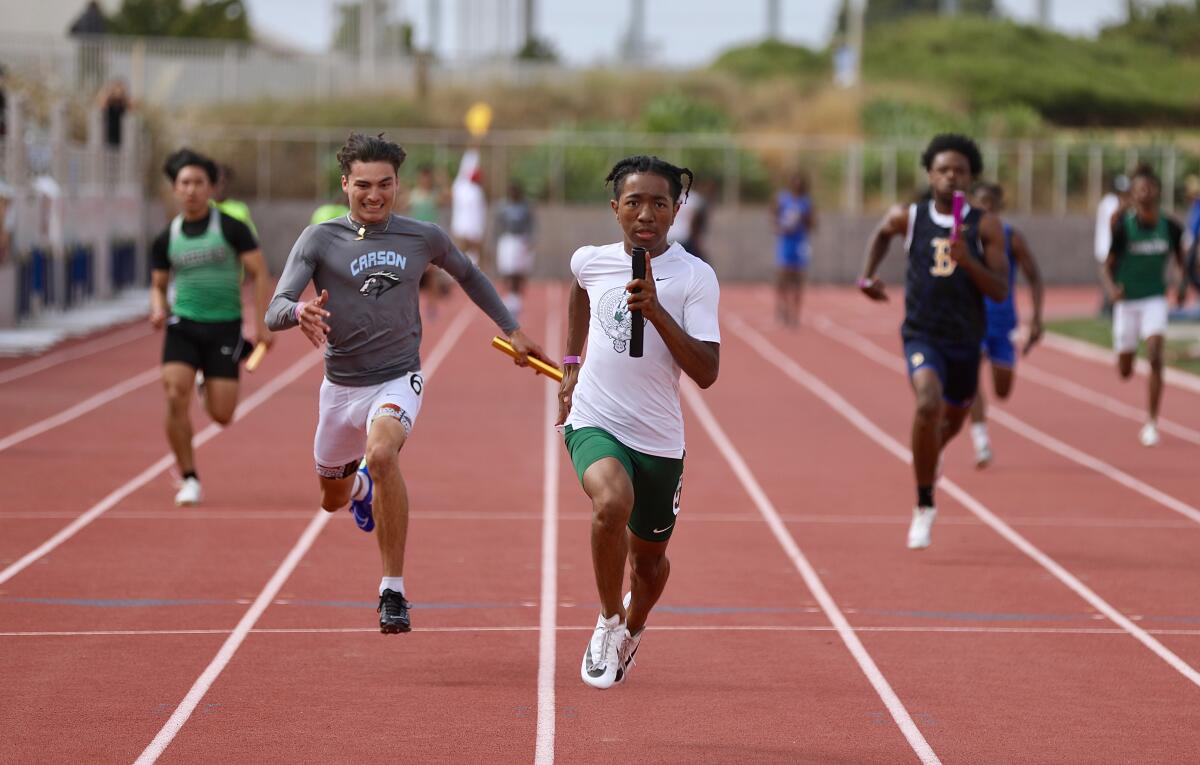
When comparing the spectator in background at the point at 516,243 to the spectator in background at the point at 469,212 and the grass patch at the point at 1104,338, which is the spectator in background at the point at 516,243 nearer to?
the spectator in background at the point at 469,212

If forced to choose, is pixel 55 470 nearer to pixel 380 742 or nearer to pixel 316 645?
pixel 316 645

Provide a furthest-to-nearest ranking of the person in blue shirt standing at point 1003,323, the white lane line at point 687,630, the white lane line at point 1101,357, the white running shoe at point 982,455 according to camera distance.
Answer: the white lane line at point 1101,357 → the white running shoe at point 982,455 → the person in blue shirt standing at point 1003,323 → the white lane line at point 687,630

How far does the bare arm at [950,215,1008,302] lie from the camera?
9.21 meters

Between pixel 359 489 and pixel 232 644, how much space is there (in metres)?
1.16

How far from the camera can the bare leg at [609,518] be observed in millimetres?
6309

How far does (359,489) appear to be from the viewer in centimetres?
845

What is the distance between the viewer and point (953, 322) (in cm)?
989

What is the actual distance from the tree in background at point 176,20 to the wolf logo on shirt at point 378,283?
53498 mm

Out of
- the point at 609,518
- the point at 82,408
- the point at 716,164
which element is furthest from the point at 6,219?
the point at 716,164

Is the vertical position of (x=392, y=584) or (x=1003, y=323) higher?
(x=1003, y=323)

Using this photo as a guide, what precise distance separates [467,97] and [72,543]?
140 feet

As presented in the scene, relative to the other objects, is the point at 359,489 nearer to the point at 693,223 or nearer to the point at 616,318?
the point at 616,318

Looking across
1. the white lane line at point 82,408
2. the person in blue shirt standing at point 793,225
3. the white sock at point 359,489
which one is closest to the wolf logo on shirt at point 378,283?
the white sock at point 359,489

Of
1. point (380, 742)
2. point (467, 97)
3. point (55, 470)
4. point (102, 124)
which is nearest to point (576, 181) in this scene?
point (467, 97)
